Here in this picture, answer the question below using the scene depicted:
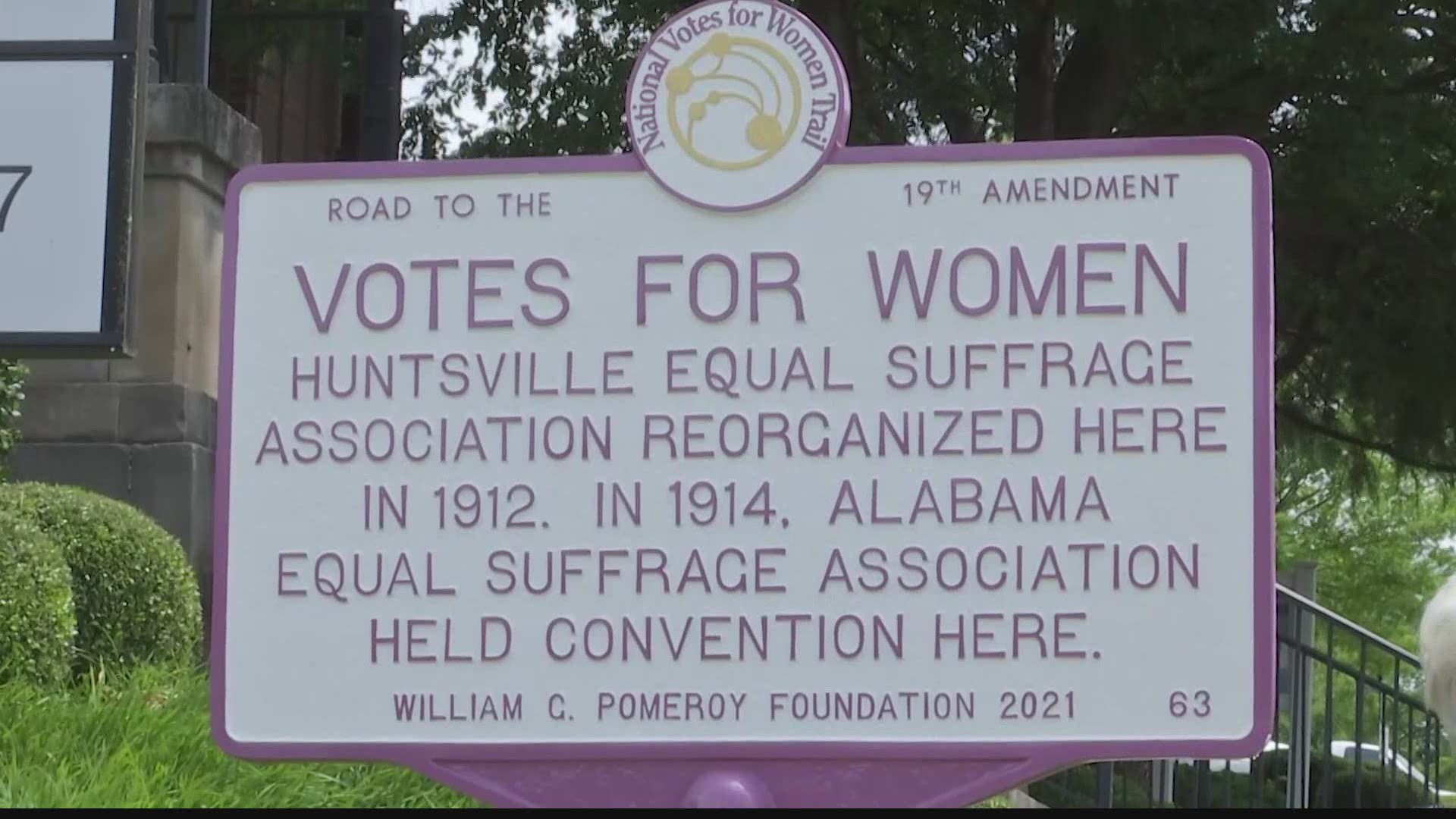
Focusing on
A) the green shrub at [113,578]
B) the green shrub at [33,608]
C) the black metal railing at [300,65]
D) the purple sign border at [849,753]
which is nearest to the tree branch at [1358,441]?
the black metal railing at [300,65]

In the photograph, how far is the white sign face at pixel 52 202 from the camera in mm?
4191

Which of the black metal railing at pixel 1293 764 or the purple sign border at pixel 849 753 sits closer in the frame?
the purple sign border at pixel 849 753

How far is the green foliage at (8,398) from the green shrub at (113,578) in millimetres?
493

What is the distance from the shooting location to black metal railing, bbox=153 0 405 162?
596cm

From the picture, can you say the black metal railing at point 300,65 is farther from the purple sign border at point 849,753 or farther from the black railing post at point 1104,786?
the black railing post at point 1104,786

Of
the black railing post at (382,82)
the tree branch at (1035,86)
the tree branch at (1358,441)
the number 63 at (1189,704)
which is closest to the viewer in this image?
the number 63 at (1189,704)

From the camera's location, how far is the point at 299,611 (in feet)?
10.6

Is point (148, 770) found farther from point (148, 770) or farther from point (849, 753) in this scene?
point (849, 753)

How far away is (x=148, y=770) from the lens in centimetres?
456

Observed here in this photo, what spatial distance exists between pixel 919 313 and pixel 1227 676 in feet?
2.55

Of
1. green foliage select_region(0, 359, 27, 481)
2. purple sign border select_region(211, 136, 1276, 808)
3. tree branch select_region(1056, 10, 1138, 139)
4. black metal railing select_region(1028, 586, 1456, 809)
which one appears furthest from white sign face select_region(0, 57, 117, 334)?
tree branch select_region(1056, 10, 1138, 139)

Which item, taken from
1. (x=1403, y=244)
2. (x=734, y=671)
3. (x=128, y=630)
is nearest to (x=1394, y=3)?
(x=1403, y=244)

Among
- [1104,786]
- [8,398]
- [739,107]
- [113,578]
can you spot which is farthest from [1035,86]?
[739,107]

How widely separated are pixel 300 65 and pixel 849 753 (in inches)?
398
